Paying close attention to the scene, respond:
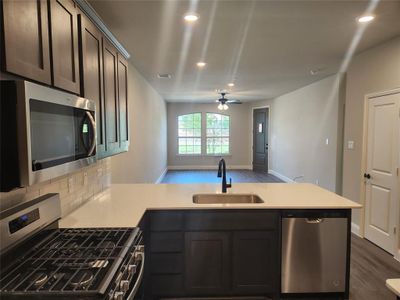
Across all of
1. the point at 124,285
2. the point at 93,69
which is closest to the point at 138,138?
the point at 93,69

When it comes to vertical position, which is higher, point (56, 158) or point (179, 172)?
point (56, 158)

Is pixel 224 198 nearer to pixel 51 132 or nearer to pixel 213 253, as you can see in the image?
pixel 213 253

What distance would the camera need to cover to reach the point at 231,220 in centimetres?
232

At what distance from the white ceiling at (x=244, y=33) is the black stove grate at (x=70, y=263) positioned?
6.30 feet

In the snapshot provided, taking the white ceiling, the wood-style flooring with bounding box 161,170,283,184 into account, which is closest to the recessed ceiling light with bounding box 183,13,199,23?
the white ceiling

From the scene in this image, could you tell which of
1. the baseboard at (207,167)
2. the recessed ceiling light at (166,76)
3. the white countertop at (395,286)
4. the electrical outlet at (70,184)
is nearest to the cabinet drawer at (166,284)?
the electrical outlet at (70,184)

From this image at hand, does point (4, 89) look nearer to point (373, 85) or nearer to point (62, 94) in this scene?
point (62, 94)

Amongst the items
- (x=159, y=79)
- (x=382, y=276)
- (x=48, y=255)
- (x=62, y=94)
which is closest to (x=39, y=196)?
(x=48, y=255)

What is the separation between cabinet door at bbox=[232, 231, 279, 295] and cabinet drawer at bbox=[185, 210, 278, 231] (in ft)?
0.22

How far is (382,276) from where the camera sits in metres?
2.95

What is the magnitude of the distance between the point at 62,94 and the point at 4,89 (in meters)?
0.36

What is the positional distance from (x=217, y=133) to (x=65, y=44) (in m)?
9.53

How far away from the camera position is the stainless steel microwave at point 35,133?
1039 mm

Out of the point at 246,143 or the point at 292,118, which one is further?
the point at 246,143
